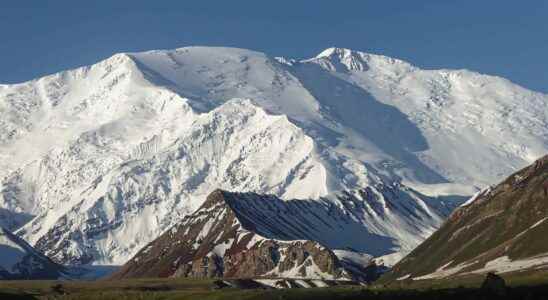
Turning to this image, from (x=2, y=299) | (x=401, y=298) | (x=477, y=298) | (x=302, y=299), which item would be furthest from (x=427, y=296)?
(x=2, y=299)

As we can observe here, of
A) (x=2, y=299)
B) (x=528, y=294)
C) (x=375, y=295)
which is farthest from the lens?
(x=2, y=299)

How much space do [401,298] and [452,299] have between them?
1173 cm

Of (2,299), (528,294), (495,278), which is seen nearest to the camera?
(528,294)

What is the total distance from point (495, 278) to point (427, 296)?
9.95 m

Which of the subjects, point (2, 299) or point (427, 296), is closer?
point (427, 296)

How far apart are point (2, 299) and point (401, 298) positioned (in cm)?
6672

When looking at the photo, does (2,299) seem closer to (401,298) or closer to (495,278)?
(401,298)

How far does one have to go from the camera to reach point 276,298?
199 m

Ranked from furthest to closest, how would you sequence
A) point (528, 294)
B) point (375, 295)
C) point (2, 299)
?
point (2, 299) < point (375, 295) < point (528, 294)

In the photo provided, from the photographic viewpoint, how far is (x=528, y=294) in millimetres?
157875

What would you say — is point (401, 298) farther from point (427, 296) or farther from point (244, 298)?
→ point (244, 298)

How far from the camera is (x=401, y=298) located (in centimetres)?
17300

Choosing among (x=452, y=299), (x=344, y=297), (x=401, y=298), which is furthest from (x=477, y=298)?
(x=344, y=297)

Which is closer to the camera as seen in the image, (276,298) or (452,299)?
(452,299)
